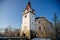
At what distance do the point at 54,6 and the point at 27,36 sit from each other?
0.97 meters

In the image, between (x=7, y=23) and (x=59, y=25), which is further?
(x=59, y=25)

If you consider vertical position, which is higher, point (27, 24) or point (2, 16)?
point (2, 16)

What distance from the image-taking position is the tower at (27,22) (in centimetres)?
243

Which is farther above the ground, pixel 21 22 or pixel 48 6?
pixel 48 6

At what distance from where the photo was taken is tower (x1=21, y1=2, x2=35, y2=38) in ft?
7.97

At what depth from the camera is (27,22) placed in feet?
8.08

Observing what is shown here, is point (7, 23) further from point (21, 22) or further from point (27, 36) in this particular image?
point (27, 36)

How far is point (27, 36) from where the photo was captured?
8.10 ft

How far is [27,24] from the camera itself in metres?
2.46

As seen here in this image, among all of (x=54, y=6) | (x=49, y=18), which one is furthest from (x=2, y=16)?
(x=54, y=6)

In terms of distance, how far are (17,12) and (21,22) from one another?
0.81ft

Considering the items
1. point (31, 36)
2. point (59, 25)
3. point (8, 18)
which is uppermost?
point (8, 18)

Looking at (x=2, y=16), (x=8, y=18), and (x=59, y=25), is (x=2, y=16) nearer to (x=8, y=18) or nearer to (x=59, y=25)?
(x=8, y=18)

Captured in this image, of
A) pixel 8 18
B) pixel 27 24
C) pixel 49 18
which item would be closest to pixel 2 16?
pixel 8 18
